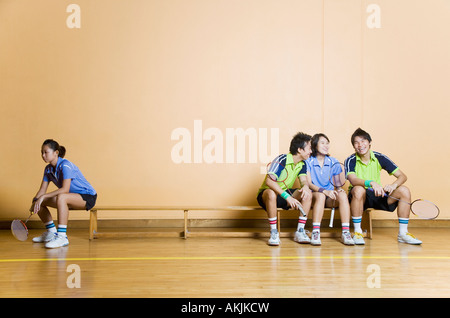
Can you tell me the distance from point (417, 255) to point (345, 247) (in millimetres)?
662

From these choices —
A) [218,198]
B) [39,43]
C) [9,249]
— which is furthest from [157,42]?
[9,249]

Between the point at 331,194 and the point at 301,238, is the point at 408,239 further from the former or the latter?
the point at 301,238

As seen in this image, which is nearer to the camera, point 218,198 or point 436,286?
point 436,286

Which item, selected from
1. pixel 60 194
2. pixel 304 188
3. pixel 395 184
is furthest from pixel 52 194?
pixel 395 184

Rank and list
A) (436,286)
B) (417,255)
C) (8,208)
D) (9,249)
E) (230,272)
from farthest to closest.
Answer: (8,208) → (9,249) → (417,255) → (230,272) → (436,286)

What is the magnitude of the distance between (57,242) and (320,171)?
290cm

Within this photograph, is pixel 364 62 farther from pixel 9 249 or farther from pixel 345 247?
pixel 9 249

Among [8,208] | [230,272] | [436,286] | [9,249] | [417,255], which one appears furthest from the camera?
[8,208]

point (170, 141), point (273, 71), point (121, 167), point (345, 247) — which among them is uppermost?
point (273, 71)

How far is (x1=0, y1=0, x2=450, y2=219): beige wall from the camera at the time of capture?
5574 mm

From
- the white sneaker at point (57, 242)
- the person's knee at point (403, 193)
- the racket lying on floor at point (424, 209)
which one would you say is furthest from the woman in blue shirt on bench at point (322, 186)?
the white sneaker at point (57, 242)

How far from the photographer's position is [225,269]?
293 cm

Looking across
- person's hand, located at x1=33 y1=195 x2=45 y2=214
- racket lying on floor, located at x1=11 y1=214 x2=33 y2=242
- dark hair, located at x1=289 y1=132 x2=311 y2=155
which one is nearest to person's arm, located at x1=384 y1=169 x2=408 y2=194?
dark hair, located at x1=289 y1=132 x2=311 y2=155

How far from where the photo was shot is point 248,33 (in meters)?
5.73
